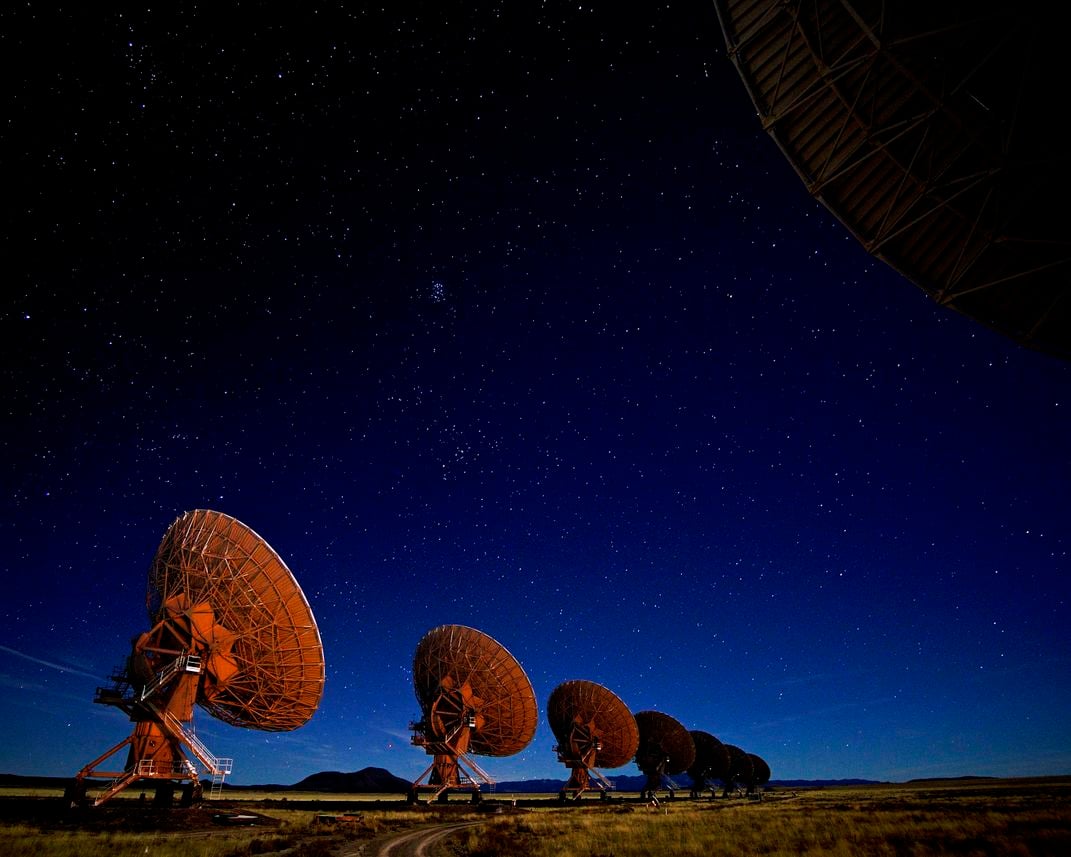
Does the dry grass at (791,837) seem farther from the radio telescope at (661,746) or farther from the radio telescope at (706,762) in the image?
the radio telescope at (706,762)

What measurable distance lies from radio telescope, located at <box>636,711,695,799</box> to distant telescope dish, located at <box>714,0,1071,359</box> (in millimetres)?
52557

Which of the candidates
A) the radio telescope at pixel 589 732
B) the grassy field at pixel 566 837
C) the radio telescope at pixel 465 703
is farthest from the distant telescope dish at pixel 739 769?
the grassy field at pixel 566 837

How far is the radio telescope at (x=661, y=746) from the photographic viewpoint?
2100 inches

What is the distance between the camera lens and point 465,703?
36.3 metres

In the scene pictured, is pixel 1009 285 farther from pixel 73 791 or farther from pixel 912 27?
pixel 73 791

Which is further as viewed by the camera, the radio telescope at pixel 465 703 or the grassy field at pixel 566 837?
the radio telescope at pixel 465 703

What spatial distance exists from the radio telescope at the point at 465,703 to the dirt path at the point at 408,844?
46.9 ft

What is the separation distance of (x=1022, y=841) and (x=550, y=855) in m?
11.5

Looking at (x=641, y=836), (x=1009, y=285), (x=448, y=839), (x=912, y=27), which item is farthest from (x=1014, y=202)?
(x=448, y=839)

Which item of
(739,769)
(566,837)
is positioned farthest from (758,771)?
(566,837)

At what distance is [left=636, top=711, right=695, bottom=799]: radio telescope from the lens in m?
53.3

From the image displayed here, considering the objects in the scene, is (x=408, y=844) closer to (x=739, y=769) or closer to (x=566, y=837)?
(x=566, y=837)

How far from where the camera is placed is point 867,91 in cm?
874

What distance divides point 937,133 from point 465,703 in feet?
119
